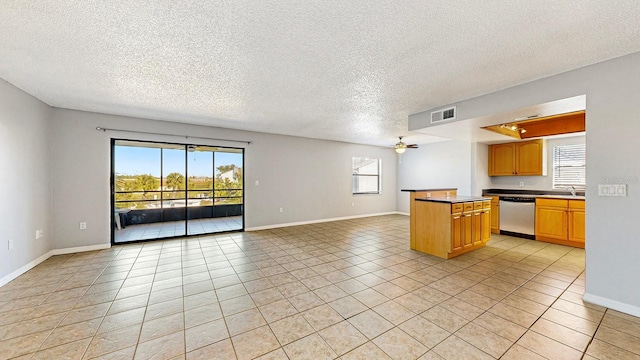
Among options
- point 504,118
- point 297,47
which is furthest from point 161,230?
point 504,118

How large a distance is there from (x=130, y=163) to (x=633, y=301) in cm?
882

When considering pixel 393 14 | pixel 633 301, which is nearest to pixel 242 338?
pixel 393 14

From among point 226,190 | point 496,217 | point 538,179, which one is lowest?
point 496,217

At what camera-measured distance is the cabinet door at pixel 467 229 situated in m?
3.93

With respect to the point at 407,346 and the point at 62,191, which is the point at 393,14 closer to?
the point at 407,346

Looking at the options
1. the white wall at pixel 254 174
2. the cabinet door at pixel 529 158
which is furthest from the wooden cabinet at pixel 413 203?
Result: the white wall at pixel 254 174

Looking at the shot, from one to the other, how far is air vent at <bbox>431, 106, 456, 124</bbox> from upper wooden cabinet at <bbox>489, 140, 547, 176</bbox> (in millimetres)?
2986

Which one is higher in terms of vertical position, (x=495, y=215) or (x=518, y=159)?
(x=518, y=159)

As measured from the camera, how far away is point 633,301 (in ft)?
7.36

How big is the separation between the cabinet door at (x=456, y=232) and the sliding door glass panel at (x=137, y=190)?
655 cm

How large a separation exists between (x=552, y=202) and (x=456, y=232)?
253 cm

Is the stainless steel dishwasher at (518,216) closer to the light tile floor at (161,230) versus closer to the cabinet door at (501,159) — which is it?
the cabinet door at (501,159)

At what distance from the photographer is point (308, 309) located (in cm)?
232

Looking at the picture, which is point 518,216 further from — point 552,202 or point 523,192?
point 523,192
